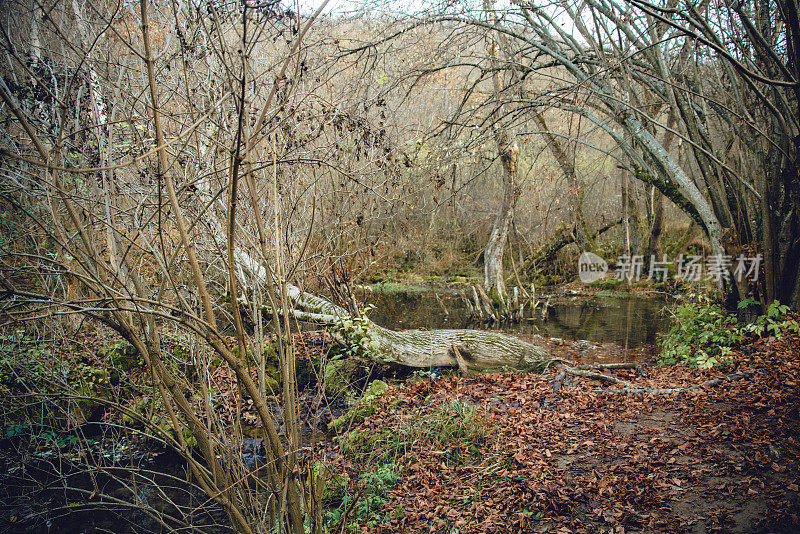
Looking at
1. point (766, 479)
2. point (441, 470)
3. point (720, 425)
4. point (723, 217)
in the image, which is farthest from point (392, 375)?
point (723, 217)

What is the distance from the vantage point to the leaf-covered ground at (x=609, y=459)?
10.4 ft

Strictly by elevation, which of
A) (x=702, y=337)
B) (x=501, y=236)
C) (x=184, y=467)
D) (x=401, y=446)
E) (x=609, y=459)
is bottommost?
(x=184, y=467)

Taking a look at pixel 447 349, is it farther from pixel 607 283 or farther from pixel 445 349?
pixel 607 283

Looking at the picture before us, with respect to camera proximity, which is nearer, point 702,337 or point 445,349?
point 702,337

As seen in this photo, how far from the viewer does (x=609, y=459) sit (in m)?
3.97

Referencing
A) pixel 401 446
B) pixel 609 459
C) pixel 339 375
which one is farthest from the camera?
pixel 339 375

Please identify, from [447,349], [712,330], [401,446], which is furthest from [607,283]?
[401,446]

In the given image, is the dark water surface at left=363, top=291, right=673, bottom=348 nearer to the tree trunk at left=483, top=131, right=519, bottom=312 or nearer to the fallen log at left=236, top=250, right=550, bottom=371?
the tree trunk at left=483, top=131, right=519, bottom=312

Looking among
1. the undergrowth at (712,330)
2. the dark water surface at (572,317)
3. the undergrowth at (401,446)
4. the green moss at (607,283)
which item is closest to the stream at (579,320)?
the dark water surface at (572,317)

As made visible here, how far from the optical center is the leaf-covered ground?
3170mm

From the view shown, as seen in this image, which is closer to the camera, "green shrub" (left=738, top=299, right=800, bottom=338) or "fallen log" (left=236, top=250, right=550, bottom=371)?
"green shrub" (left=738, top=299, right=800, bottom=338)

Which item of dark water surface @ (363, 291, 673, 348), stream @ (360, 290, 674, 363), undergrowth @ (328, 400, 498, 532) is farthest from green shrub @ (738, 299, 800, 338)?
undergrowth @ (328, 400, 498, 532)

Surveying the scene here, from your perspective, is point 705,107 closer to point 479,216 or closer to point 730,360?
point 730,360

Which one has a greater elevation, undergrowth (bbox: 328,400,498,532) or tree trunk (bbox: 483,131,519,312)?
tree trunk (bbox: 483,131,519,312)
